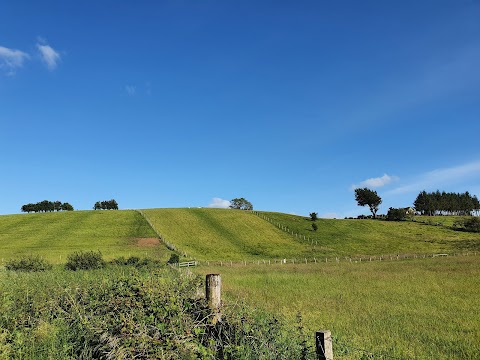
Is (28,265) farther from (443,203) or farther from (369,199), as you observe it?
(443,203)

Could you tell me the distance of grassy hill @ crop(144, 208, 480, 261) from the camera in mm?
65938

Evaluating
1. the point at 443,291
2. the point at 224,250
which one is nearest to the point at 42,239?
the point at 224,250

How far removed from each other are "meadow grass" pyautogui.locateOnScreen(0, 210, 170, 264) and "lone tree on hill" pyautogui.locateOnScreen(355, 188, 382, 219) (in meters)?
84.2

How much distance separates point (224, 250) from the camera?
6625 centimetres

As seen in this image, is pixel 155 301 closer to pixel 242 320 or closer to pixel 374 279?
pixel 242 320

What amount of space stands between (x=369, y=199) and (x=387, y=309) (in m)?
128

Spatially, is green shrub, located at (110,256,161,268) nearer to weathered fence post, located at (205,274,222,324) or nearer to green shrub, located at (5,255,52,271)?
green shrub, located at (5,255,52,271)

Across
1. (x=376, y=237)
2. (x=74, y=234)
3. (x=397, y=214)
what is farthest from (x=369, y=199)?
(x=74, y=234)

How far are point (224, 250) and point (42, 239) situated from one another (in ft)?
108

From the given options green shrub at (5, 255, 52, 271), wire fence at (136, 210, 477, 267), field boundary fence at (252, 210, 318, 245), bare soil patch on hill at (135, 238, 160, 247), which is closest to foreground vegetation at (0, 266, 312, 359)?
green shrub at (5, 255, 52, 271)

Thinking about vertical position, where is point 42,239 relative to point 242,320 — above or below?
above

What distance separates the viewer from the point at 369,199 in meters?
138

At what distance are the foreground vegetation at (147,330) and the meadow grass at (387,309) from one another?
1990mm

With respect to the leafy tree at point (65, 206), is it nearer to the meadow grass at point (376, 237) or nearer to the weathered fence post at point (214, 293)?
the meadow grass at point (376, 237)
